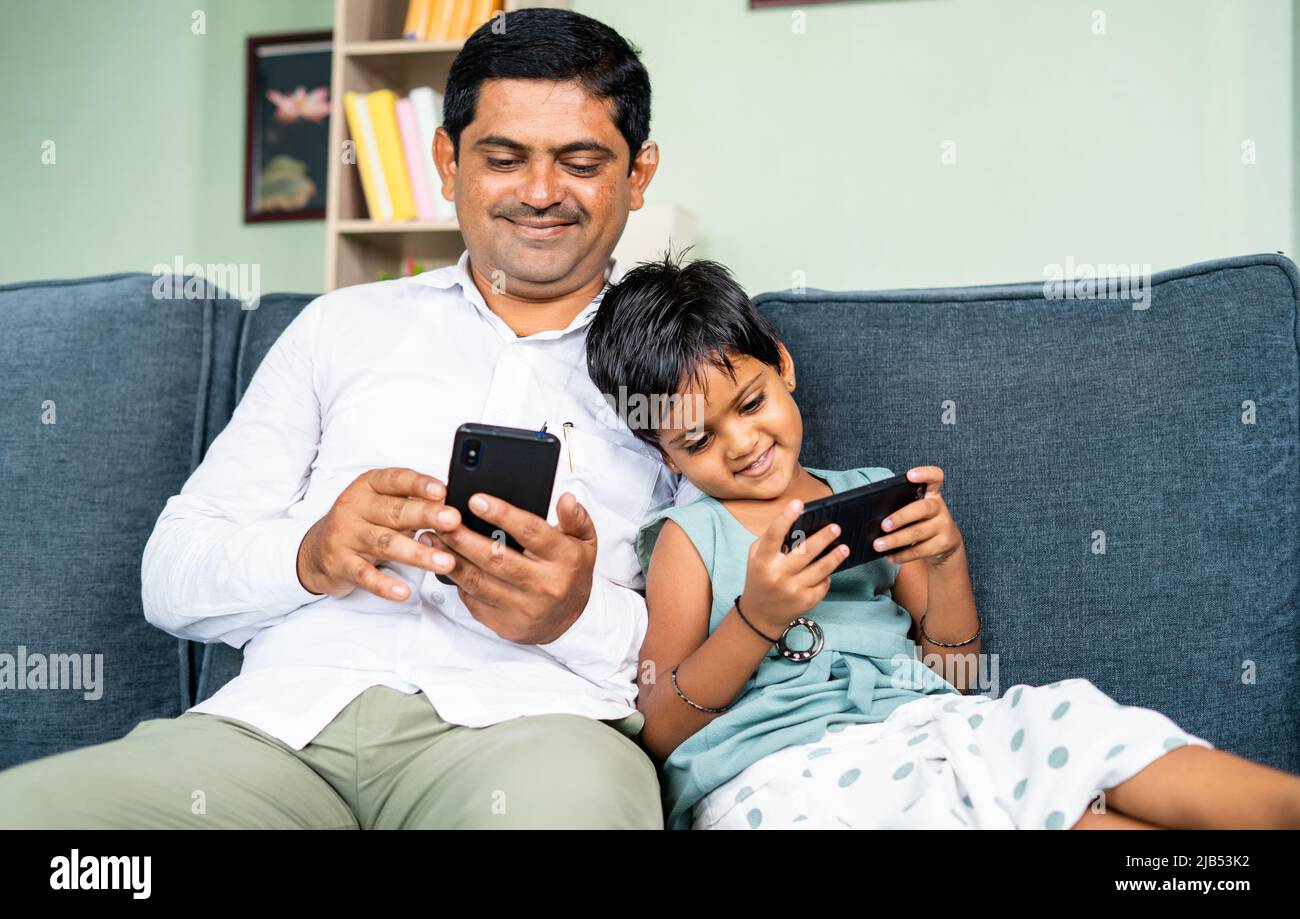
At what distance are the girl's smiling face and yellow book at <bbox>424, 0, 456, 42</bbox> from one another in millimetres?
1818

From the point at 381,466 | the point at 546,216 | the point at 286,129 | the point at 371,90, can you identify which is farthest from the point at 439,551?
the point at 286,129

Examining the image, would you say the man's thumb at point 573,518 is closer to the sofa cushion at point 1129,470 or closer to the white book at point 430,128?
the sofa cushion at point 1129,470

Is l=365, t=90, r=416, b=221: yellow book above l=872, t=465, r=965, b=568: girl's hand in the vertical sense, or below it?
above

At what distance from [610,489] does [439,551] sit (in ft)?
1.02

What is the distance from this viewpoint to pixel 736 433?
1128mm

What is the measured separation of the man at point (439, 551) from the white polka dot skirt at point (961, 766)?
0.12 metres

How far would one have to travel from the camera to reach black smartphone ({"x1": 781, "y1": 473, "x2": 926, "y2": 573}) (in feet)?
3.18

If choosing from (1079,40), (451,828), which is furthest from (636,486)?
(1079,40)

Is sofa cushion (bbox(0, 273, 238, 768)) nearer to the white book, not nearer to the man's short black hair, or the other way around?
the man's short black hair

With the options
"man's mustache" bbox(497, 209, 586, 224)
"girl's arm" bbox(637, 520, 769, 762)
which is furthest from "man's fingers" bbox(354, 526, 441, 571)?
"man's mustache" bbox(497, 209, 586, 224)

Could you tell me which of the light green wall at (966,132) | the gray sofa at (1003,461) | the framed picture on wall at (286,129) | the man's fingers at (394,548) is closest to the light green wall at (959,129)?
the light green wall at (966,132)
